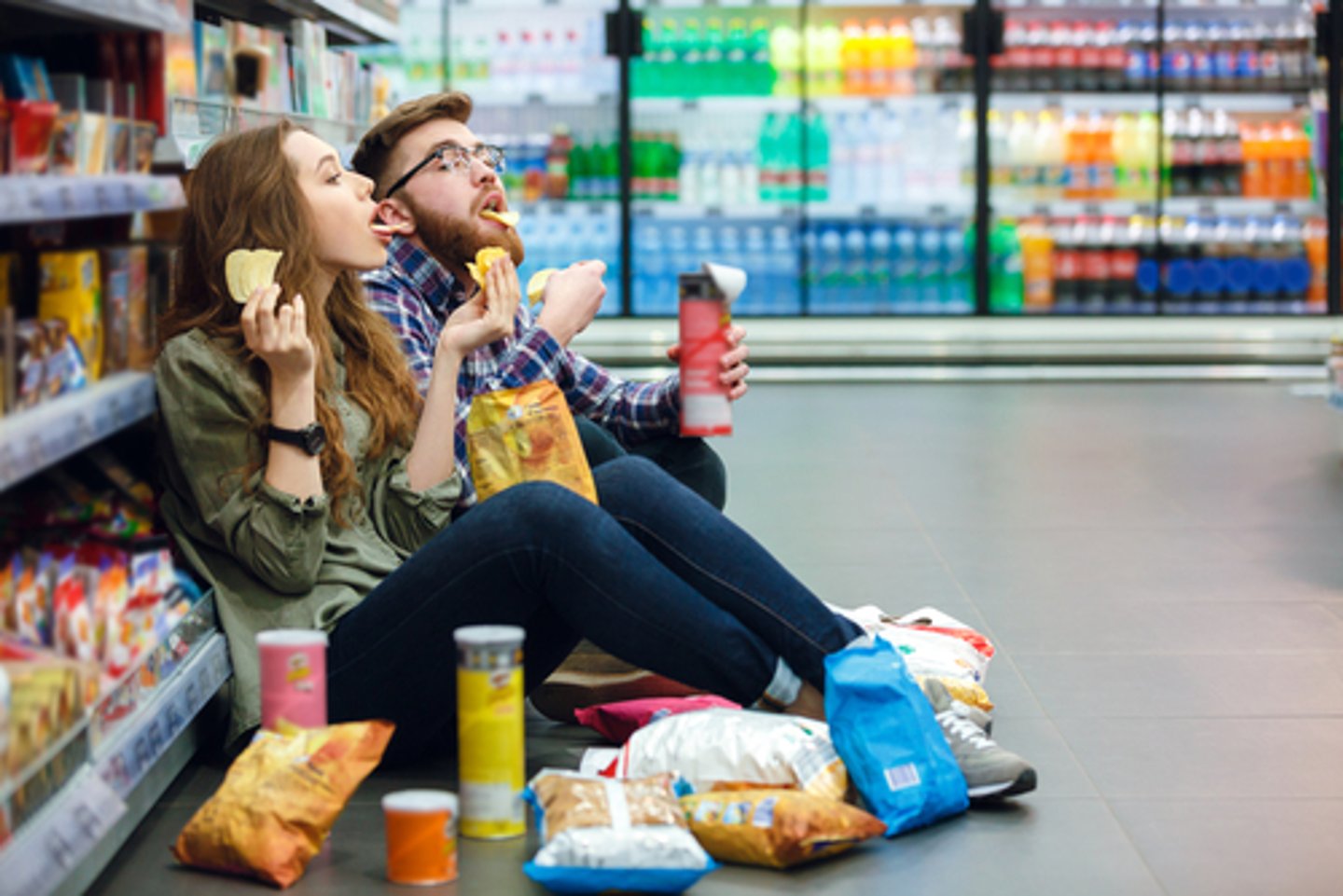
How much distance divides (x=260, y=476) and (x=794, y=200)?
21.9ft

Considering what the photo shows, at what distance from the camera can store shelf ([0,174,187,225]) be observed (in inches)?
75.1

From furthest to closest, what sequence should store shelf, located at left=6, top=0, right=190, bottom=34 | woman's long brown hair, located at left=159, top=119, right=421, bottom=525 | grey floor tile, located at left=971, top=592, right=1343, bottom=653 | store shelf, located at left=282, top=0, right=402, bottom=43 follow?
store shelf, located at left=282, top=0, right=402, bottom=43 < grey floor tile, located at left=971, top=592, right=1343, bottom=653 < woman's long brown hair, located at left=159, top=119, right=421, bottom=525 < store shelf, located at left=6, top=0, right=190, bottom=34

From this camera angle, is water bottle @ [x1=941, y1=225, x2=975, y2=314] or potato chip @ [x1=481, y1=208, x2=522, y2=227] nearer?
potato chip @ [x1=481, y1=208, x2=522, y2=227]

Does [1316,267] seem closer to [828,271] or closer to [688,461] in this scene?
[828,271]

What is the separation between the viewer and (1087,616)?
3799mm

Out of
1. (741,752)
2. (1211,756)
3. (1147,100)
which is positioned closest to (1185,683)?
(1211,756)

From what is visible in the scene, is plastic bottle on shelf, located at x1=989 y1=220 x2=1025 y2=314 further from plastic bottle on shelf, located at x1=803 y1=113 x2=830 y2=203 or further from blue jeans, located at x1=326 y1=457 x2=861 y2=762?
blue jeans, located at x1=326 y1=457 x2=861 y2=762

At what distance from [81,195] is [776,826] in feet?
3.73

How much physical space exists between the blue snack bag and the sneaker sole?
0.31 feet

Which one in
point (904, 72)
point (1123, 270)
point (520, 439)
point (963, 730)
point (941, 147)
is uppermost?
point (904, 72)

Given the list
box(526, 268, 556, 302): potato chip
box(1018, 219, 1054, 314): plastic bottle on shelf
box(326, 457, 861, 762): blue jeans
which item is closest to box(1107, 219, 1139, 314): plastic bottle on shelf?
box(1018, 219, 1054, 314): plastic bottle on shelf

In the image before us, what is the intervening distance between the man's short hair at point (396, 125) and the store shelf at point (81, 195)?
674mm

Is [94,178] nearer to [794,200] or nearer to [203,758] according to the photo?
[203,758]

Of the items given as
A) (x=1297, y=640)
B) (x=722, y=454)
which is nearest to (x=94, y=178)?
(x=1297, y=640)
